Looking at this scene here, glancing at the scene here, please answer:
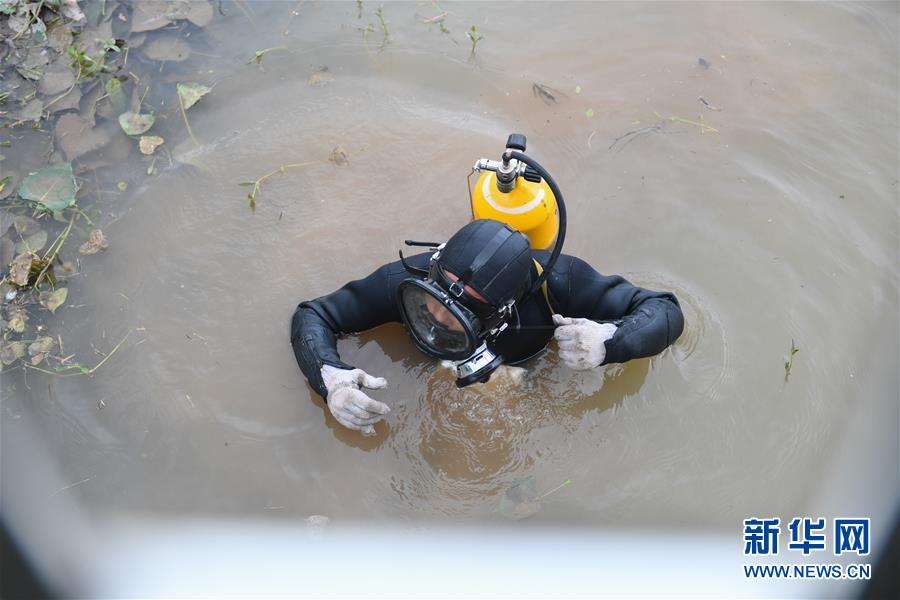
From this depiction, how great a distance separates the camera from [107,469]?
3545mm

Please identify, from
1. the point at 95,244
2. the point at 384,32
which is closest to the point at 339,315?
the point at 95,244

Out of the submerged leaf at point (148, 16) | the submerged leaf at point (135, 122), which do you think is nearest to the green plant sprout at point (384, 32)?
the submerged leaf at point (148, 16)

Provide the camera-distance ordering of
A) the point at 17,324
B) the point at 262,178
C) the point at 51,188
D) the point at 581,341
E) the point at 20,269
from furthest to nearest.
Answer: the point at 262,178 → the point at 51,188 → the point at 20,269 → the point at 17,324 → the point at 581,341

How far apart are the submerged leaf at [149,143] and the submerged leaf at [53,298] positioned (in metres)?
1.03

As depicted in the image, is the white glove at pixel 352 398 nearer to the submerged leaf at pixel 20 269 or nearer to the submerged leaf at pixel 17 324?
the submerged leaf at pixel 17 324

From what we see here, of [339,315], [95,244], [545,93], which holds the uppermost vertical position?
[545,93]

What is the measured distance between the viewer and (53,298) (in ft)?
13.0

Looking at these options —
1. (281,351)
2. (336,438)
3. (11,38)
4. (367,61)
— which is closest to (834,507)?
(336,438)

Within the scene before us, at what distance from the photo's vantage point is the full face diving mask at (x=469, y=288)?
277 centimetres

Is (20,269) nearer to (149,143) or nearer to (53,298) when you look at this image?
(53,298)

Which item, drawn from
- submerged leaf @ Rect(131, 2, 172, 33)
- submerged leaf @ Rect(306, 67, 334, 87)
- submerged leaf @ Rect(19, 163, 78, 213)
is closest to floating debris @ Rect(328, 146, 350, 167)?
submerged leaf @ Rect(306, 67, 334, 87)

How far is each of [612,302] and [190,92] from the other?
314 centimetres

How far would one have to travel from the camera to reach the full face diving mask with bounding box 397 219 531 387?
9.08ft

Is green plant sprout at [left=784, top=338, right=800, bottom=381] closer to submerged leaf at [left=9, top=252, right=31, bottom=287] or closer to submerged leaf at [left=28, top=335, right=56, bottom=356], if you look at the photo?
submerged leaf at [left=28, top=335, right=56, bottom=356]
